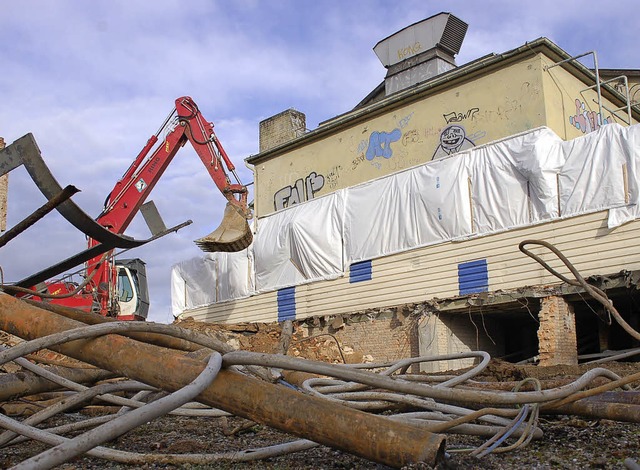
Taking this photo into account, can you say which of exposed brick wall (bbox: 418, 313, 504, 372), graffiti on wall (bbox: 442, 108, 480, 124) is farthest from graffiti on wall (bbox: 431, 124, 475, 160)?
exposed brick wall (bbox: 418, 313, 504, 372)

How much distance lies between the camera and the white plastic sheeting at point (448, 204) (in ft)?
38.7

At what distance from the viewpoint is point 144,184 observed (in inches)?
626

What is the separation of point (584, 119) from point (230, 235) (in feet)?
28.7

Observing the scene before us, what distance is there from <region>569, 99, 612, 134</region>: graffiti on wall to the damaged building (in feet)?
0.19

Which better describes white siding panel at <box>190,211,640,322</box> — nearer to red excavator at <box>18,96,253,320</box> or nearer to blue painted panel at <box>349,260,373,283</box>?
blue painted panel at <box>349,260,373,283</box>

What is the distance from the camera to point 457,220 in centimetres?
1360

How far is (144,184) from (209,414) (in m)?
13.1

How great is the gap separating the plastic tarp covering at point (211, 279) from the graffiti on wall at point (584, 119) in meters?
9.13

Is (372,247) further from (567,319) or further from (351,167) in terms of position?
(567,319)

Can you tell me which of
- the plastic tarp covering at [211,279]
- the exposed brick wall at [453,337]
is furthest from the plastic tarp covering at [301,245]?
the exposed brick wall at [453,337]

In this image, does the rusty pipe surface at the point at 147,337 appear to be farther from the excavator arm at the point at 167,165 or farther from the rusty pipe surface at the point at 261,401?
the excavator arm at the point at 167,165

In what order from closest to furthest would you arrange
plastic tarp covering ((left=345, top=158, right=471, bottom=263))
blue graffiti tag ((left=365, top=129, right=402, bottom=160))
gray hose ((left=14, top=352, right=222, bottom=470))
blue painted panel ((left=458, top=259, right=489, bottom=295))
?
1. gray hose ((left=14, top=352, right=222, bottom=470))
2. blue painted panel ((left=458, top=259, right=489, bottom=295))
3. plastic tarp covering ((left=345, top=158, right=471, bottom=263))
4. blue graffiti tag ((left=365, top=129, right=402, bottom=160))

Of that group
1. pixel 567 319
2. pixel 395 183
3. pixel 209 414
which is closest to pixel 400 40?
pixel 395 183

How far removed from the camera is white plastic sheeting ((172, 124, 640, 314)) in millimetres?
11789
